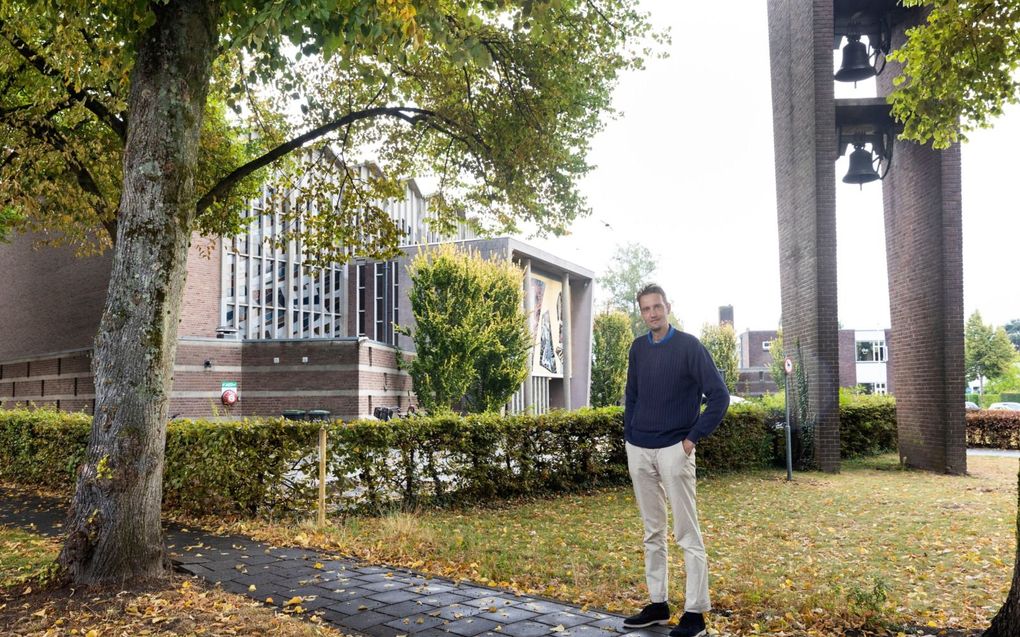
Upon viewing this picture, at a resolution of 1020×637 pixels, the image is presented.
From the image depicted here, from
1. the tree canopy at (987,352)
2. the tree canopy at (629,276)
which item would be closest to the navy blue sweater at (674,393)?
the tree canopy at (987,352)

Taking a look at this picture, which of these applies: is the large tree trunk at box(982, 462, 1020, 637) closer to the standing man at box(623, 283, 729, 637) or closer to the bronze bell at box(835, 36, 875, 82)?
the standing man at box(623, 283, 729, 637)

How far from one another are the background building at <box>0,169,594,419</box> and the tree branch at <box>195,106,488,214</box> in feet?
28.3

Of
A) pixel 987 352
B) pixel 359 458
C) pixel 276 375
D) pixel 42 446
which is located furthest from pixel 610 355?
pixel 359 458

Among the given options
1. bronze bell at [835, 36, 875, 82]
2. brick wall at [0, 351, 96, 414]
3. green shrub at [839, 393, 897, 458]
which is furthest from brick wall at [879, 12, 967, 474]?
brick wall at [0, 351, 96, 414]

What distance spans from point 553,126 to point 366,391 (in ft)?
65.6

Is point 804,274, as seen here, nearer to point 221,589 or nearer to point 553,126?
point 553,126

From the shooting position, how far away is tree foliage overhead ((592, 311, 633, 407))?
42.7m

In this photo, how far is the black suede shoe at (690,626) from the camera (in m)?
4.50

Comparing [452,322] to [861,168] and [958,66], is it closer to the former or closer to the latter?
[861,168]

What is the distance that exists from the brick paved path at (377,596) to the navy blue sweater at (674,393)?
1206 millimetres

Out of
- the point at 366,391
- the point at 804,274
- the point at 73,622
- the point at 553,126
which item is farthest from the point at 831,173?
the point at 366,391

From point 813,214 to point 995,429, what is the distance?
43.5ft

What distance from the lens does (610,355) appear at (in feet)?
141

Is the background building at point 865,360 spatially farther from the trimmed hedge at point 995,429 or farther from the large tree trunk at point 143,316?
the large tree trunk at point 143,316
